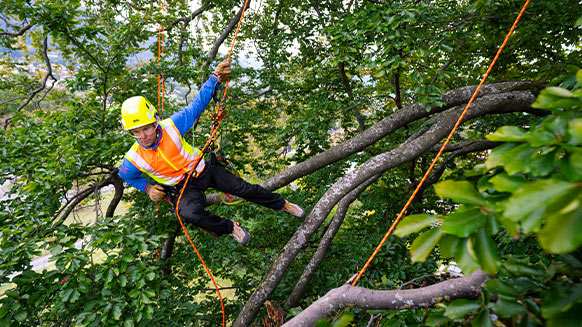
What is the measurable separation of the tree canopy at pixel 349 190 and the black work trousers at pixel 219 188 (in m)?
0.21

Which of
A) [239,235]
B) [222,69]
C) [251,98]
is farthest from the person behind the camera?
[251,98]

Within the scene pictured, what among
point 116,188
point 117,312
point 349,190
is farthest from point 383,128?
point 116,188

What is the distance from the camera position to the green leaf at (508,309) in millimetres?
783

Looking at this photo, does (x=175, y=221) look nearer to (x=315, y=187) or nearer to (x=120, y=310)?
(x=120, y=310)

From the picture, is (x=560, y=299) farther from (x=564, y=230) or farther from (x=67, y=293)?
(x=67, y=293)

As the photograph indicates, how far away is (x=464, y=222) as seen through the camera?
0.72m

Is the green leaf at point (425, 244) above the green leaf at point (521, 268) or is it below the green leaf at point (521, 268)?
above

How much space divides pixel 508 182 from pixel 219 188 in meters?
3.01

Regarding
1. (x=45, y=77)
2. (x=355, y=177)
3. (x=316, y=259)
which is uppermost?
(x=45, y=77)

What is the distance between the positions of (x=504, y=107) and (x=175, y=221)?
4146 mm

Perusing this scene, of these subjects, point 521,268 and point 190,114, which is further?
point 190,114

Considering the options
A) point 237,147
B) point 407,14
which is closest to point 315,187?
point 237,147

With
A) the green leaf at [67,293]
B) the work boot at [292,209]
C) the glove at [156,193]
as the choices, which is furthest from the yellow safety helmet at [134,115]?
the work boot at [292,209]

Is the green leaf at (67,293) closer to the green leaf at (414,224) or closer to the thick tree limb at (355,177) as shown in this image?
the thick tree limb at (355,177)
